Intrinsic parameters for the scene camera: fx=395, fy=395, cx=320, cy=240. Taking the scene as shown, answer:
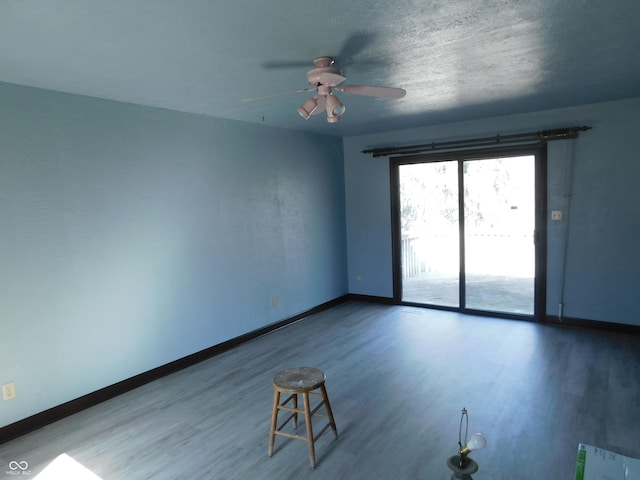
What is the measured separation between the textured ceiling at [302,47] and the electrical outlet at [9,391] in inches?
81.1

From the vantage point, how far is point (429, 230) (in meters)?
5.66

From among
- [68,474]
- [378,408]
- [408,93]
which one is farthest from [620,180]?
[68,474]

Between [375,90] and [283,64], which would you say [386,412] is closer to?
[375,90]

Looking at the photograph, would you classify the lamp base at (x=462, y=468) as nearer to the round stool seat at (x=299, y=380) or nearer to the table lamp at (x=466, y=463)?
the table lamp at (x=466, y=463)

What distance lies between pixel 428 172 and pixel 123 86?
3.87m

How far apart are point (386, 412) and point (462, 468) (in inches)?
59.9

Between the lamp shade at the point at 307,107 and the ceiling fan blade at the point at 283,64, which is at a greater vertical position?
the ceiling fan blade at the point at 283,64

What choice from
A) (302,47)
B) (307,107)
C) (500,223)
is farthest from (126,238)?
(500,223)

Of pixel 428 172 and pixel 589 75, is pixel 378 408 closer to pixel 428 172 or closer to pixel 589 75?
pixel 589 75

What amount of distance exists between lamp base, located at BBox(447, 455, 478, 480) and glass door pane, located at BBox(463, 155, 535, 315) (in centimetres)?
393

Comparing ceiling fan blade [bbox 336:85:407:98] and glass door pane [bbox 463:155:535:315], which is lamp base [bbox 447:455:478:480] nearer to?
ceiling fan blade [bbox 336:85:407:98]

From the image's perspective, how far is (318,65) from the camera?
2.47m

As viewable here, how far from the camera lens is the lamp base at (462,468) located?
4.58 feet

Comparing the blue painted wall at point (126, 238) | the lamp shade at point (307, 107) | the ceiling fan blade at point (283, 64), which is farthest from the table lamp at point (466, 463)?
the blue painted wall at point (126, 238)
